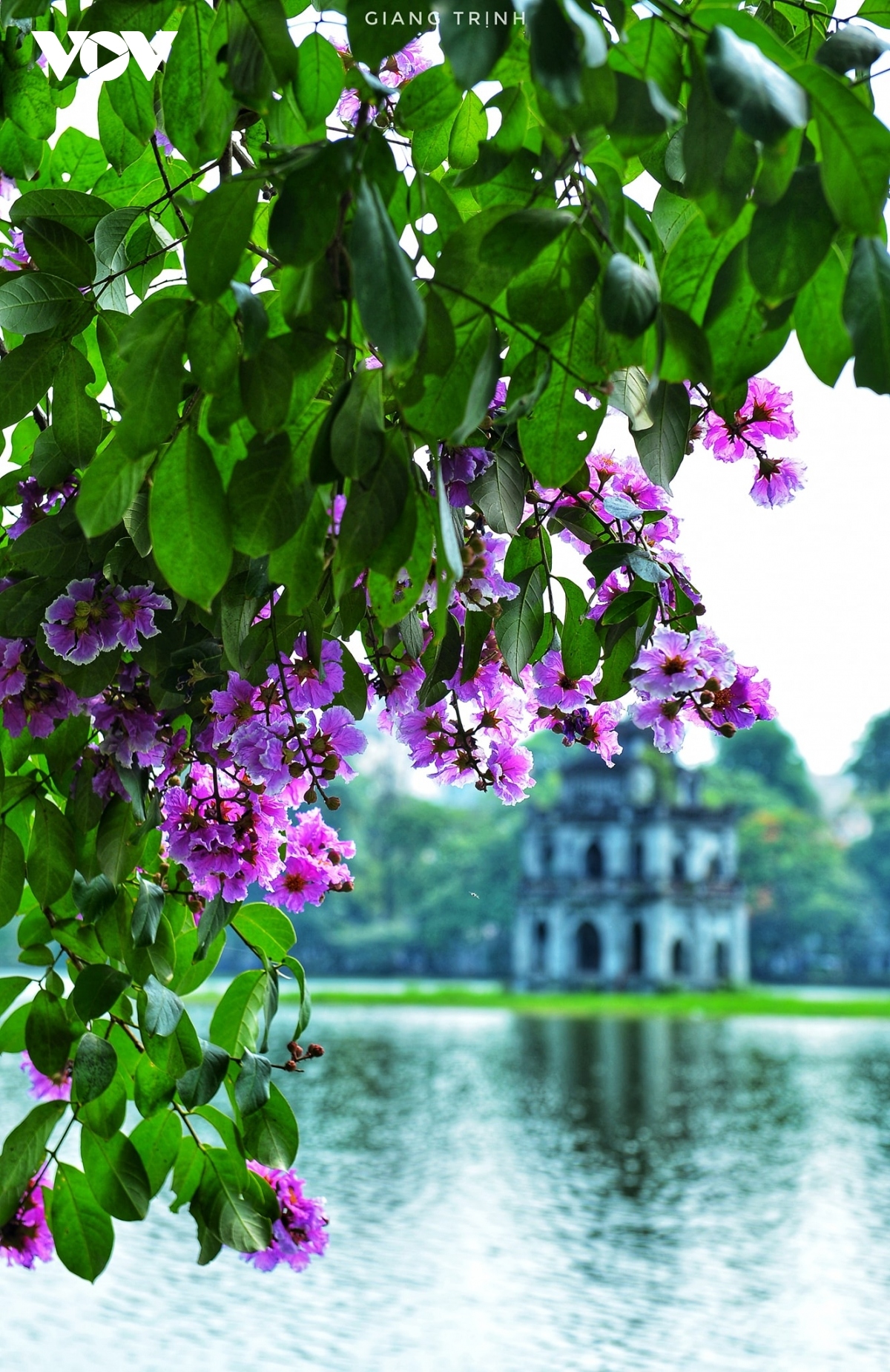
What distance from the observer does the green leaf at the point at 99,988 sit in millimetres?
1771

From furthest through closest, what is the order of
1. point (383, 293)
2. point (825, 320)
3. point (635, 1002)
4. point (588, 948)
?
point (588, 948)
point (635, 1002)
point (825, 320)
point (383, 293)

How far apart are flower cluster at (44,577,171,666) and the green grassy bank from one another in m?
35.2

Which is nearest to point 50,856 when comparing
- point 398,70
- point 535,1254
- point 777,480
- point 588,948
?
point 777,480

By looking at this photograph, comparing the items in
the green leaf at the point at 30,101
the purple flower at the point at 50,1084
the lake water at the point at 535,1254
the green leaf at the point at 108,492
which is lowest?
the lake water at the point at 535,1254

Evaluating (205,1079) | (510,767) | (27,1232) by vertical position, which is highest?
(510,767)

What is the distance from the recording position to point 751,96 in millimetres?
824

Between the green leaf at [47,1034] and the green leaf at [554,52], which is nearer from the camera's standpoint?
the green leaf at [554,52]

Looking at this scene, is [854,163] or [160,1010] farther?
[160,1010]

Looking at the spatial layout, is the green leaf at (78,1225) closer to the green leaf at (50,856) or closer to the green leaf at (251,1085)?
the green leaf at (251,1085)

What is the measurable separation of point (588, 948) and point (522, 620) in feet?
147

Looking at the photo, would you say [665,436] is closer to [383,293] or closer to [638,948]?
[383,293]

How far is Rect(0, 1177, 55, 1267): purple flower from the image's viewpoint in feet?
6.63

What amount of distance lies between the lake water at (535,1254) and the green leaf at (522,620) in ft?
21.1

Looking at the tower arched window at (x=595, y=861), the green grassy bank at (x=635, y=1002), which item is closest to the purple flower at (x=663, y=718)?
the green grassy bank at (x=635, y=1002)
